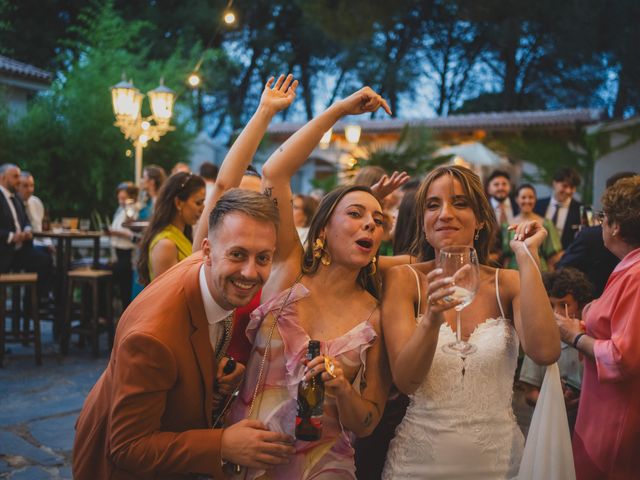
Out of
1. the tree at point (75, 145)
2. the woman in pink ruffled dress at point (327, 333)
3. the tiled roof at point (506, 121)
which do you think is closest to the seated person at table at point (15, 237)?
the woman in pink ruffled dress at point (327, 333)

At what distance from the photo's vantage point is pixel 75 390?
217 inches

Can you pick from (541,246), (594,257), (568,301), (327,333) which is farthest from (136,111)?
(327,333)

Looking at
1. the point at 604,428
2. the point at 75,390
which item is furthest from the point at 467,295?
the point at 75,390

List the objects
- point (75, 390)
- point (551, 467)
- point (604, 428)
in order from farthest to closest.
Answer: point (75, 390), point (604, 428), point (551, 467)

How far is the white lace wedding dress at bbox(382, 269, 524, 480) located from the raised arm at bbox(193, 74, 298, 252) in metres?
1.26

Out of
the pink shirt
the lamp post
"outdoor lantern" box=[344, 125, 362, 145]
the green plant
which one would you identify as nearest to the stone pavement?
the lamp post

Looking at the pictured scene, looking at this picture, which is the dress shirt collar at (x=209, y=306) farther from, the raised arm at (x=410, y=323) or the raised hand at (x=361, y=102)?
the raised hand at (x=361, y=102)

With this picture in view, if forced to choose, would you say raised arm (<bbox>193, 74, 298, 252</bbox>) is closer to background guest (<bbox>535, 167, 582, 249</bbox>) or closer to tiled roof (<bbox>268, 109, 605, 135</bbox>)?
background guest (<bbox>535, 167, 582, 249</bbox>)

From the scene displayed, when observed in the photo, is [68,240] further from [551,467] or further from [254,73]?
[254,73]

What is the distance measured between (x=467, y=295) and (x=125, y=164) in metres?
13.3

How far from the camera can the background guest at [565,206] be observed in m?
6.88

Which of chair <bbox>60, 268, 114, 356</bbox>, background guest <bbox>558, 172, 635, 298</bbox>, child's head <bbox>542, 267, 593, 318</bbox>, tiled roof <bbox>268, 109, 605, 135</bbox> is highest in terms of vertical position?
tiled roof <bbox>268, 109, 605, 135</bbox>

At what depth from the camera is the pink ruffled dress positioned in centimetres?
211

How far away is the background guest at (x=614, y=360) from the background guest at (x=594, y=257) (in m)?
1.41
